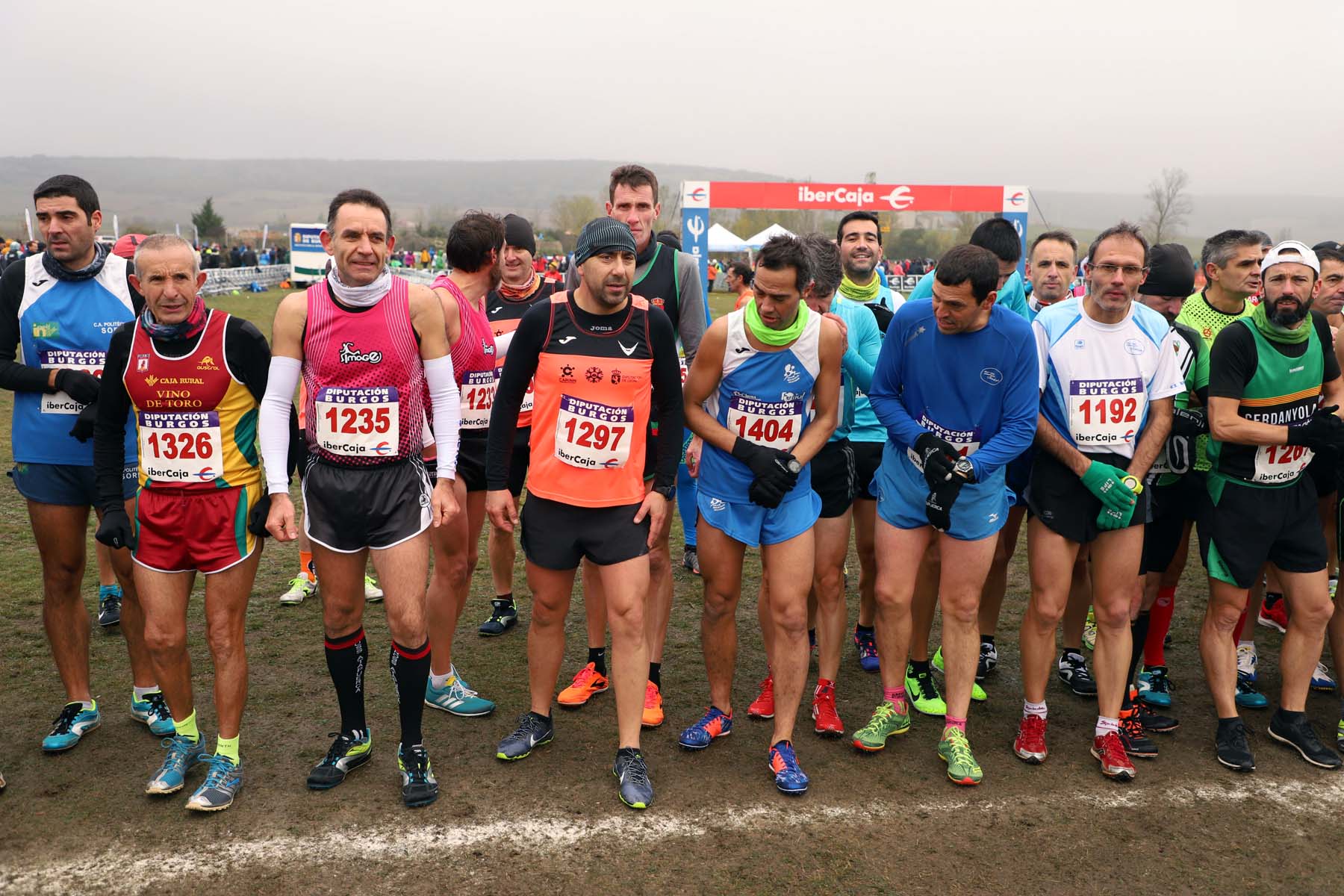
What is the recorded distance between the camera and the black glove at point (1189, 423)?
14.9ft

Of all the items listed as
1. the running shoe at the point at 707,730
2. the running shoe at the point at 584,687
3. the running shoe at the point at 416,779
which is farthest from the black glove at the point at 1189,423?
the running shoe at the point at 416,779

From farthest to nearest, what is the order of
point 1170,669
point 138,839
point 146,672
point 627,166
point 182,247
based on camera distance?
point 1170,669
point 627,166
point 146,672
point 182,247
point 138,839

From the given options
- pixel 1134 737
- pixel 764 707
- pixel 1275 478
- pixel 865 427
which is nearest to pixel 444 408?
pixel 764 707

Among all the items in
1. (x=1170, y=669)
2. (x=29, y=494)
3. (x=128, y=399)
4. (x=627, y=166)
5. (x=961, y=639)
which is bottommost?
(x=1170, y=669)

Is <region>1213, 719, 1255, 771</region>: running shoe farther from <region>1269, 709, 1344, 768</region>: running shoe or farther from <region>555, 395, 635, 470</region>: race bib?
<region>555, 395, 635, 470</region>: race bib

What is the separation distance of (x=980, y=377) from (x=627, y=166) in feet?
7.10

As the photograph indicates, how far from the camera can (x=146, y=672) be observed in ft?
14.8

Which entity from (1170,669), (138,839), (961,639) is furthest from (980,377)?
(138,839)

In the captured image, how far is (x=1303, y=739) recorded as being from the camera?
4.50m

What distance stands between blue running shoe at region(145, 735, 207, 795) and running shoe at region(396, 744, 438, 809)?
2.82 feet

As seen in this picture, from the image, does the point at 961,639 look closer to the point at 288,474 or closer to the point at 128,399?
the point at 288,474

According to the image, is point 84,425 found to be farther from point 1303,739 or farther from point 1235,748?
point 1303,739

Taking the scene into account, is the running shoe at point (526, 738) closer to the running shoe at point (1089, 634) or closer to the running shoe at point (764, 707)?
the running shoe at point (764, 707)

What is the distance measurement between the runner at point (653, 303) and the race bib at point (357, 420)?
1287 mm
